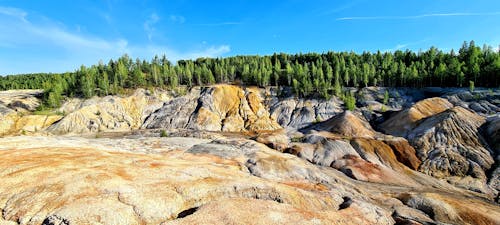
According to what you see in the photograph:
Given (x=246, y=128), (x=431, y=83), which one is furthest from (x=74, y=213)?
(x=431, y=83)

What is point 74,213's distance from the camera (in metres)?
20.0

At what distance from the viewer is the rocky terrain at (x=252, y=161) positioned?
23359 mm

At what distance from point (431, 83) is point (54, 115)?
16995 cm

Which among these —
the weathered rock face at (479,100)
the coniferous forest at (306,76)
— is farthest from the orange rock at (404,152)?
the coniferous forest at (306,76)

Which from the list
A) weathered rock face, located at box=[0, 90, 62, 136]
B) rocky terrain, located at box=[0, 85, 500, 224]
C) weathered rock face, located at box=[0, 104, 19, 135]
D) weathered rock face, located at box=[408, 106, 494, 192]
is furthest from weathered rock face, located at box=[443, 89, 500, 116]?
weathered rock face, located at box=[0, 104, 19, 135]

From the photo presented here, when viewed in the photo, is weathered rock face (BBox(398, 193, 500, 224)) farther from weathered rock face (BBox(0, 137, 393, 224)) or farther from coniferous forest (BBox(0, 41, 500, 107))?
coniferous forest (BBox(0, 41, 500, 107))

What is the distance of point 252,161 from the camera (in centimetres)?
5019

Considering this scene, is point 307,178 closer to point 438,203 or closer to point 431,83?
point 438,203

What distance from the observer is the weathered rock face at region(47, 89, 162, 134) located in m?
96.2

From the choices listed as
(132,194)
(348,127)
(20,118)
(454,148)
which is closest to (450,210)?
(132,194)

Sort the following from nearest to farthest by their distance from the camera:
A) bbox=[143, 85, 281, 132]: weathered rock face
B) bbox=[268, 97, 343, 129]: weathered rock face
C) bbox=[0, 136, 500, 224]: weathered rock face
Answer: bbox=[0, 136, 500, 224]: weathered rock face → bbox=[143, 85, 281, 132]: weathered rock face → bbox=[268, 97, 343, 129]: weathered rock face

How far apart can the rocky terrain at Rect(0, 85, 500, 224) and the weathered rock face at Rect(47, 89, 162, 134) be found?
512 mm

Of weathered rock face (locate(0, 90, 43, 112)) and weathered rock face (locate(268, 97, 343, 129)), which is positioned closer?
weathered rock face (locate(0, 90, 43, 112))

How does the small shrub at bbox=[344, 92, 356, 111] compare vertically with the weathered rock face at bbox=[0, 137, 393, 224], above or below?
above
